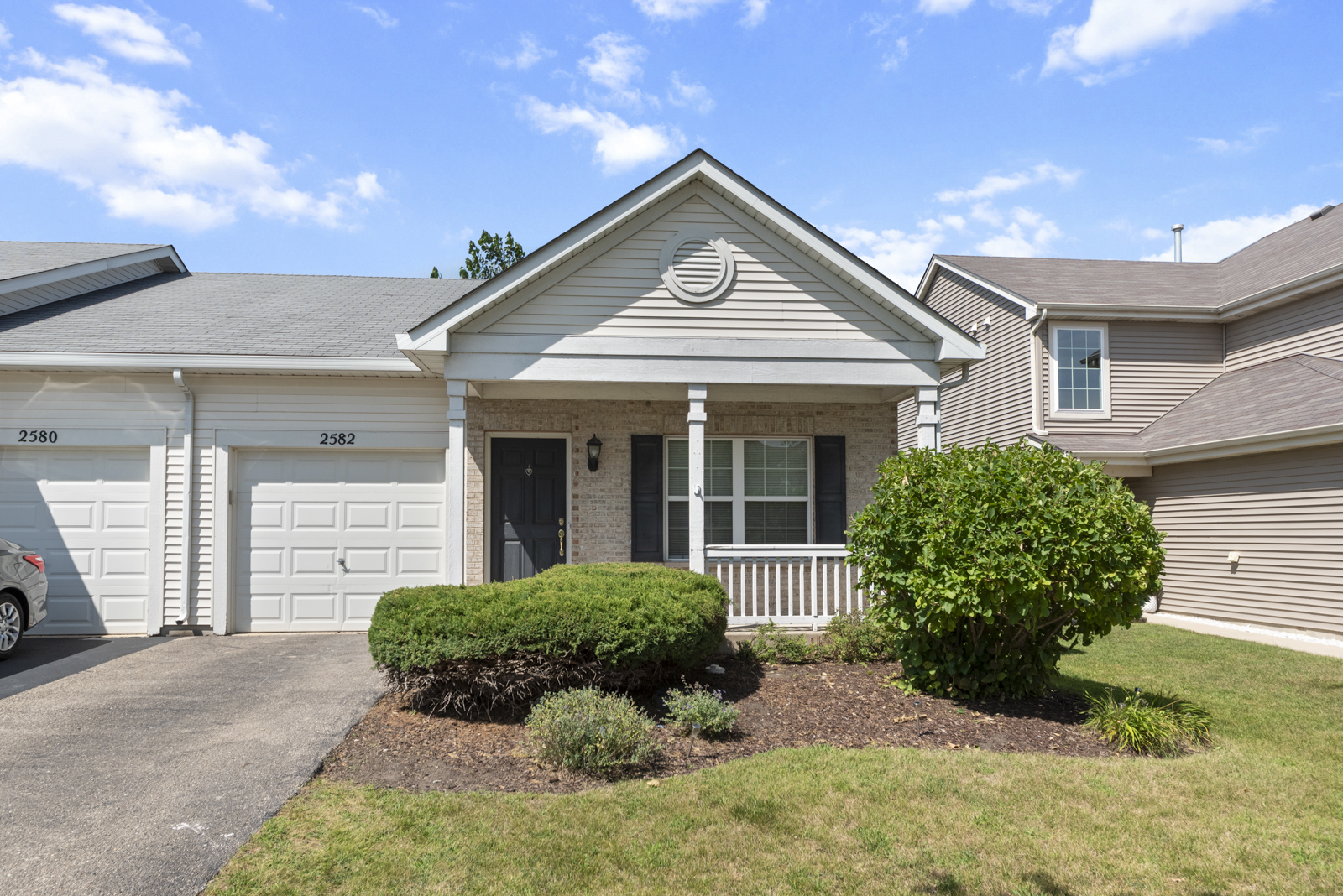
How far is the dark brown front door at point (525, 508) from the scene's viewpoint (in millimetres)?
9734

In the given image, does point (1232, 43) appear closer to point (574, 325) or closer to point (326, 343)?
point (574, 325)

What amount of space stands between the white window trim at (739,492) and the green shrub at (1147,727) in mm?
4612

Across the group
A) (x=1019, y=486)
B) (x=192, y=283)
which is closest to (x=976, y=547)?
(x=1019, y=486)

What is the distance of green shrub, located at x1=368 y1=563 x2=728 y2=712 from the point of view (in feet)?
18.0

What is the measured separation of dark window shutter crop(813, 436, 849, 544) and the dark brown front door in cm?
332

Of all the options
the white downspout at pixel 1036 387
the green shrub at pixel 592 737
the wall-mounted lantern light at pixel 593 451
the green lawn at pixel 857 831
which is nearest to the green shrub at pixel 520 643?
the green shrub at pixel 592 737

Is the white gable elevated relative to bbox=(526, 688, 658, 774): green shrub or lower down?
elevated

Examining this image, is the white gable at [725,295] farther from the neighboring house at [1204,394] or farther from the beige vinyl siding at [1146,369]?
the beige vinyl siding at [1146,369]

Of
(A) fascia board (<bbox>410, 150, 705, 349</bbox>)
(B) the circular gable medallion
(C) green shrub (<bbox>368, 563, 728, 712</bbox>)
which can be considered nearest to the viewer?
(C) green shrub (<bbox>368, 563, 728, 712</bbox>)

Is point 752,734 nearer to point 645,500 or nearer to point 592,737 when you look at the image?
point 592,737

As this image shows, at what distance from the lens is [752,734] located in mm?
5574

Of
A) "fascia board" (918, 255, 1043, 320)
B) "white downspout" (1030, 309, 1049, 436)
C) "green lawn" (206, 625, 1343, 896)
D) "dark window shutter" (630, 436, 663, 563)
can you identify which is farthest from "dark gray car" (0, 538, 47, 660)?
"fascia board" (918, 255, 1043, 320)

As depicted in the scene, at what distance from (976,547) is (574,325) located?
4587 mm

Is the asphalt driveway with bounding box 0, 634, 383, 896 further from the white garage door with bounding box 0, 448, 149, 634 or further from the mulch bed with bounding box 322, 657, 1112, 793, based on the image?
the white garage door with bounding box 0, 448, 149, 634
